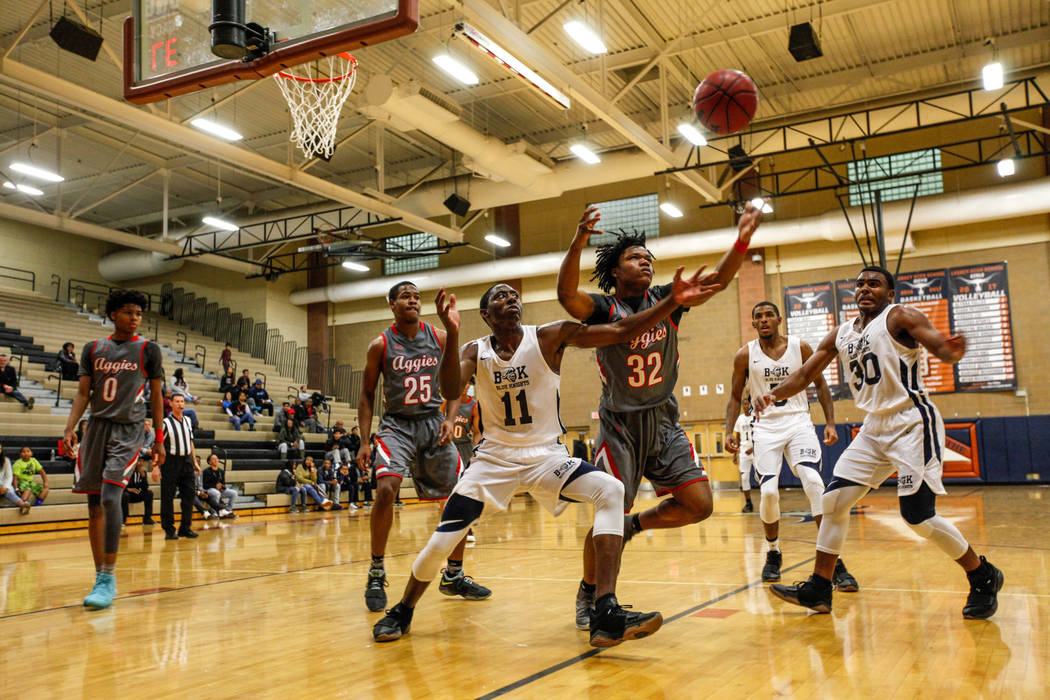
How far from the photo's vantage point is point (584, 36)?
12367 millimetres

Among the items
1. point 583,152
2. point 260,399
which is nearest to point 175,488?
point 583,152

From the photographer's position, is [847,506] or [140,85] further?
[140,85]

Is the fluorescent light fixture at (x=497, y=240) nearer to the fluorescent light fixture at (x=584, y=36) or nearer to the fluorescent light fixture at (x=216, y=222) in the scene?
the fluorescent light fixture at (x=216, y=222)

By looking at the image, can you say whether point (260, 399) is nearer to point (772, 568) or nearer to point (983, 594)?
point (772, 568)

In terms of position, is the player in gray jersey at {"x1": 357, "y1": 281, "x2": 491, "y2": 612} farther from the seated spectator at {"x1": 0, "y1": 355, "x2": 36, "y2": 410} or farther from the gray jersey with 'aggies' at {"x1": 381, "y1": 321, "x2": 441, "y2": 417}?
the seated spectator at {"x1": 0, "y1": 355, "x2": 36, "y2": 410}

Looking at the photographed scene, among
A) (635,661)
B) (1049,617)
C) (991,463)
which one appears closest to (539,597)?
(635,661)

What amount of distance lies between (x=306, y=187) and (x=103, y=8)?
4.94 m

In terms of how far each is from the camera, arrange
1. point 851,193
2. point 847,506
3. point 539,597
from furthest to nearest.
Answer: point 851,193 < point 539,597 < point 847,506

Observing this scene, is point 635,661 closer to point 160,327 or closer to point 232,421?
point 232,421

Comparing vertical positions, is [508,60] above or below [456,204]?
below

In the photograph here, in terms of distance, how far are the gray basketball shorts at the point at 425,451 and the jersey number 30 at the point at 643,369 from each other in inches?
58.7

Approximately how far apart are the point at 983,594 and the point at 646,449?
5.66 ft

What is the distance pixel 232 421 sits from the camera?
741 inches

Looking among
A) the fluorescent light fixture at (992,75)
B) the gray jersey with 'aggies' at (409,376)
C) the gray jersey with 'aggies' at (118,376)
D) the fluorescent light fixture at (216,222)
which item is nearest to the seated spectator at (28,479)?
the gray jersey with 'aggies' at (118,376)
